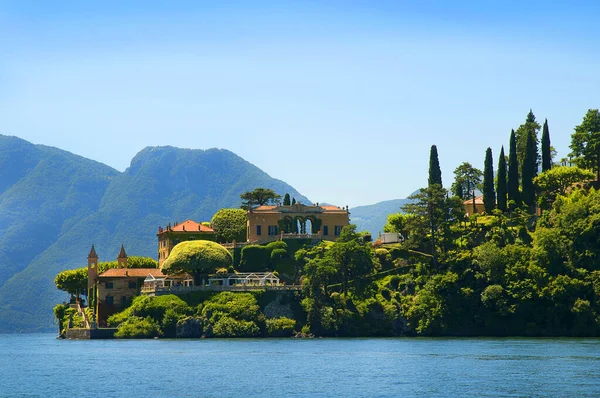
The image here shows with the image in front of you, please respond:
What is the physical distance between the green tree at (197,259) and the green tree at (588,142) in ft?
161

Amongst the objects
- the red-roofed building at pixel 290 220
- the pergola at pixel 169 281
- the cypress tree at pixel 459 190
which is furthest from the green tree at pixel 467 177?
the pergola at pixel 169 281

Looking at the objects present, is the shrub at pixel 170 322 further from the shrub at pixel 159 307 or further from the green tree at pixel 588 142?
the green tree at pixel 588 142

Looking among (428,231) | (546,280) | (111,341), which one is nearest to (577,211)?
(546,280)

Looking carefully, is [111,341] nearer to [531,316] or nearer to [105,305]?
[105,305]

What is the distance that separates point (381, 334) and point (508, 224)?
21580 millimetres

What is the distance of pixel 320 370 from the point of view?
76.4 meters

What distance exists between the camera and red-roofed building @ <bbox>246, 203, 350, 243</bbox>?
143 m

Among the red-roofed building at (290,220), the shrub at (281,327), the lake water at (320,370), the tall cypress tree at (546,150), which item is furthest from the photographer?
the red-roofed building at (290,220)

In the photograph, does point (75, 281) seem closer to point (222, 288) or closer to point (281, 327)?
point (222, 288)

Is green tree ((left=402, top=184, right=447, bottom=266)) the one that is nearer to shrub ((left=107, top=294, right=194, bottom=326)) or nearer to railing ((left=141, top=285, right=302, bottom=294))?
railing ((left=141, top=285, right=302, bottom=294))

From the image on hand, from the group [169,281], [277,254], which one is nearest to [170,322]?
[169,281]

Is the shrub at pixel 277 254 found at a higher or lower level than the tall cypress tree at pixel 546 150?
lower

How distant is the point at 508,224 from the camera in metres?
127

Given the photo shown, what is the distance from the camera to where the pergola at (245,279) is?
130675 millimetres
